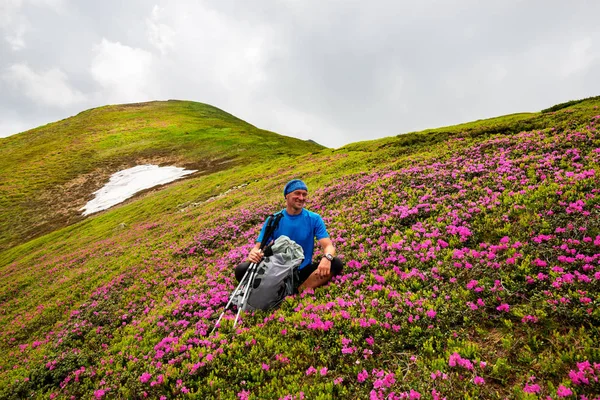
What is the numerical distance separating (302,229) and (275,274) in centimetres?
155

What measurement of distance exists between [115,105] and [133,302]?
193061mm

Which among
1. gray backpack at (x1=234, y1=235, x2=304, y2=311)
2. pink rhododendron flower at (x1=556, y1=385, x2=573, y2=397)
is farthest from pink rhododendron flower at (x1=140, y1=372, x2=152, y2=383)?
pink rhododendron flower at (x1=556, y1=385, x2=573, y2=397)

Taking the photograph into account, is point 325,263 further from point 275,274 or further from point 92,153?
point 92,153

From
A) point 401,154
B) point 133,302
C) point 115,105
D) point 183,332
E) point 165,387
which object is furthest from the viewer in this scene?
point 115,105

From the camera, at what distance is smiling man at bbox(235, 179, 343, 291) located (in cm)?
859

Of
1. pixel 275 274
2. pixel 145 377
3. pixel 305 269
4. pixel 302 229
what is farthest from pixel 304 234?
pixel 145 377

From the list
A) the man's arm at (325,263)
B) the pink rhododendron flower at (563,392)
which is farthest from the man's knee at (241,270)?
the pink rhododendron flower at (563,392)

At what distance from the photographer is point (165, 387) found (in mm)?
7105

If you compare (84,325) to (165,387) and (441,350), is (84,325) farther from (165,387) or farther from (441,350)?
(441,350)

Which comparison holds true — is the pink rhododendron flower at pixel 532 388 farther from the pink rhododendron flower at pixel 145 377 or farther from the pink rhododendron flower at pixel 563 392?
the pink rhododendron flower at pixel 145 377

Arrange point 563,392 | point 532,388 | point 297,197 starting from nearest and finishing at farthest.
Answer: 1. point 563,392
2. point 532,388
3. point 297,197

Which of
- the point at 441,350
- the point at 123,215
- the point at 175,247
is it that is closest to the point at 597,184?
the point at 441,350

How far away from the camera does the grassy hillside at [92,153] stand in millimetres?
68812

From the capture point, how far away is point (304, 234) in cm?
888
